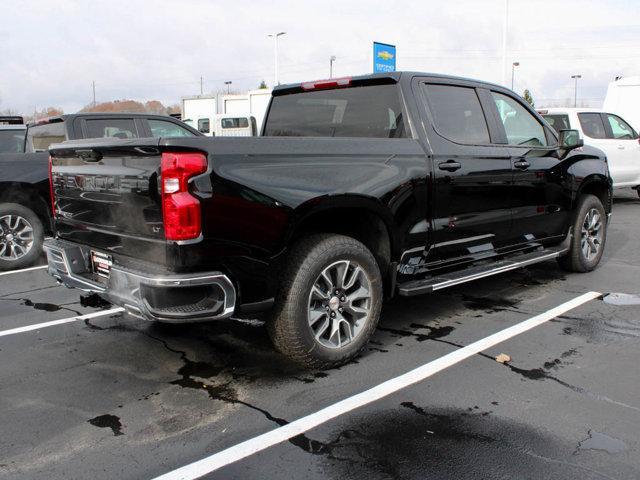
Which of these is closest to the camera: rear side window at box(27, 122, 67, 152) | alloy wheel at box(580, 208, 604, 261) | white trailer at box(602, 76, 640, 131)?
alloy wheel at box(580, 208, 604, 261)

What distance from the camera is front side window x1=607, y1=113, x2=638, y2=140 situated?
11609 millimetres

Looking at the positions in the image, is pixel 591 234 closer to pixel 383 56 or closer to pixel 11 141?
pixel 11 141

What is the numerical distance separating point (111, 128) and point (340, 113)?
13.2 ft

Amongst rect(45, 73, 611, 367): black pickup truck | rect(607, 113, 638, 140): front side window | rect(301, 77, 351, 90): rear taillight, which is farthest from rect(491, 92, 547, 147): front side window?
rect(607, 113, 638, 140): front side window

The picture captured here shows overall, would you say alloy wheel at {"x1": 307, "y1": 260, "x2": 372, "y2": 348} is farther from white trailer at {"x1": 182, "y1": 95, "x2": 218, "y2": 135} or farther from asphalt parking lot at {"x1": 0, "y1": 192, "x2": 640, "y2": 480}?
white trailer at {"x1": 182, "y1": 95, "x2": 218, "y2": 135}

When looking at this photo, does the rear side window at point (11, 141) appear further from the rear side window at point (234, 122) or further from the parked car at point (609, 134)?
the rear side window at point (234, 122)

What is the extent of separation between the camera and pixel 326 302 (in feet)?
12.3

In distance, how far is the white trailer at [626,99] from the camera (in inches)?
588

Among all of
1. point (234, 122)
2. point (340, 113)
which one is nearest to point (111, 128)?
point (340, 113)

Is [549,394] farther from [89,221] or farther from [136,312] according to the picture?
[89,221]

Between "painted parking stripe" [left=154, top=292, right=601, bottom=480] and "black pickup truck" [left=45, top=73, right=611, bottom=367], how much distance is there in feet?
1.38

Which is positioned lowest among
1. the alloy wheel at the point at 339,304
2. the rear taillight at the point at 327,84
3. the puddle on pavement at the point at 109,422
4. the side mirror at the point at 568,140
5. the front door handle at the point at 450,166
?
the puddle on pavement at the point at 109,422

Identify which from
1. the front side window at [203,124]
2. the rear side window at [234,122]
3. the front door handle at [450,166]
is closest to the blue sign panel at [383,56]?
the rear side window at [234,122]

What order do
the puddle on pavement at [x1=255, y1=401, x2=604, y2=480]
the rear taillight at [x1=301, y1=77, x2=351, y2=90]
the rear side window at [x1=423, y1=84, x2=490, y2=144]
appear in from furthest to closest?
the rear taillight at [x1=301, y1=77, x2=351, y2=90]
the rear side window at [x1=423, y1=84, x2=490, y2=144]
the puddle on pavement at [x1=255, y1=401, x2=604, y2=480]
